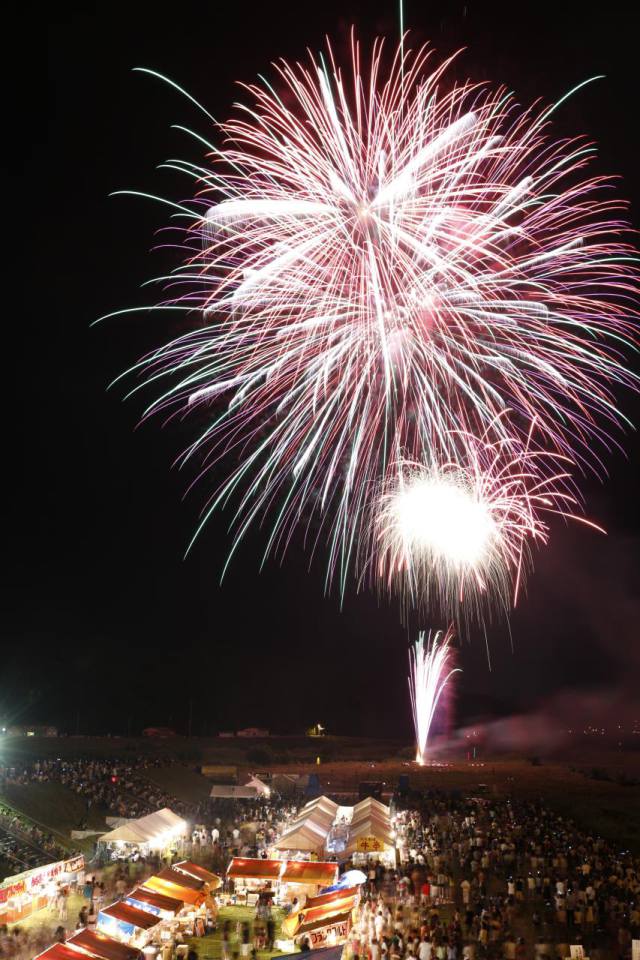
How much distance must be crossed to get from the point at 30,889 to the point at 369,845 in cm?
805

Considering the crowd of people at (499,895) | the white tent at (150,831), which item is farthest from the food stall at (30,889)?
the crowd of people at (499,895)

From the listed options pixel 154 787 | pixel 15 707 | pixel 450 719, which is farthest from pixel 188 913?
pixel 450 719

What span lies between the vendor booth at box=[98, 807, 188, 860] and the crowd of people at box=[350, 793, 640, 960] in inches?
228

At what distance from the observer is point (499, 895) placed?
17734 millimetres

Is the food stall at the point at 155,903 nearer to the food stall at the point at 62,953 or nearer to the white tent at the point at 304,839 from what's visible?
the food stall at the point at 62,953

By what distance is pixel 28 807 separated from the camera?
2514 cm

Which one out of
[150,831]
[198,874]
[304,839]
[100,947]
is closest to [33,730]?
[150,831]

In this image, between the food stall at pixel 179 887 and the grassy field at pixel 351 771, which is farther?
the grassy field at pixel 351 771

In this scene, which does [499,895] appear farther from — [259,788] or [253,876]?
[259,788]

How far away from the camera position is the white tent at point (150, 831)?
20.3 metres

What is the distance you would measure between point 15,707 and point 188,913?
49752 millimetres

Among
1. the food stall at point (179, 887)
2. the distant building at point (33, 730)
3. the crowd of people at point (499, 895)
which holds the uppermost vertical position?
the distant building at point (33, 730)

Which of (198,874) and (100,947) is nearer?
(100,947)

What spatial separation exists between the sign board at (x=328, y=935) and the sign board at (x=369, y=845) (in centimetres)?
641
